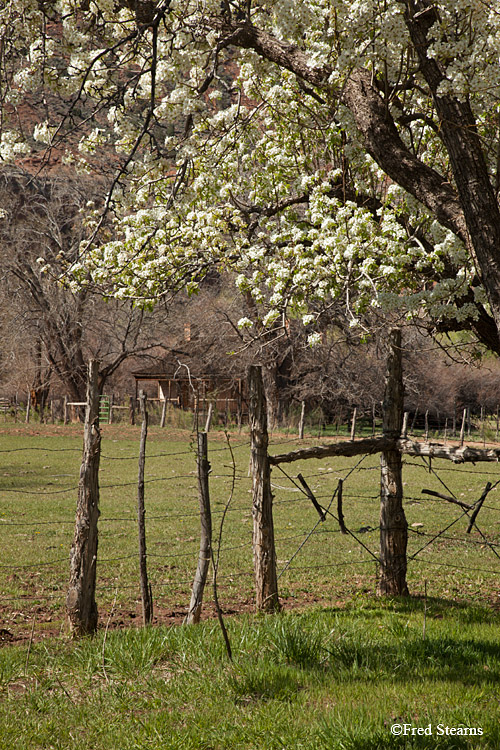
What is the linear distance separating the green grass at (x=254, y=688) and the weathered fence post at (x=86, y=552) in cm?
27

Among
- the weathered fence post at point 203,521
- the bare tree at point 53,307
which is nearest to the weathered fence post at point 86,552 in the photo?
the weathered fence post at point 203,521

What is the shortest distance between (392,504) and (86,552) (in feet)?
10.7

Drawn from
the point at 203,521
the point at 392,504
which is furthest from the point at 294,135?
the point at 203,521

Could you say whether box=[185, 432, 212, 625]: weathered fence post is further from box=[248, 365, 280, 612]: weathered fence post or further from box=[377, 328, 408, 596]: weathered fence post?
box=[377, 328, 408, 596]: weathered fence post

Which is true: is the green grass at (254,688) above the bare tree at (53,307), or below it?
below

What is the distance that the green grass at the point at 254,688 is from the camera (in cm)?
351

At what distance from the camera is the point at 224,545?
11.4m

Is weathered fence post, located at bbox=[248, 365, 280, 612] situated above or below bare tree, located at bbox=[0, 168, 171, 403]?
below

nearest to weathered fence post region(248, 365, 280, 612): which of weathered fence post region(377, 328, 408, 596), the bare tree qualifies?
weathered fence post region(377, 328, 408, 596)

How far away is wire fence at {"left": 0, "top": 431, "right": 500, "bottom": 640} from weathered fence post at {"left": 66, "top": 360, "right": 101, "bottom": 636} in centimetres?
91

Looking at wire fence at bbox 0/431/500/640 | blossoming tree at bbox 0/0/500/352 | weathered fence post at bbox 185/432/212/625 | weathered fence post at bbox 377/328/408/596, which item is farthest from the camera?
wire fence at bbox 0/431/500/640

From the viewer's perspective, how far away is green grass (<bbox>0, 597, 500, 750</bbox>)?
3508 millimetres

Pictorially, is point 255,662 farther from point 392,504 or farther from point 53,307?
point 53,307

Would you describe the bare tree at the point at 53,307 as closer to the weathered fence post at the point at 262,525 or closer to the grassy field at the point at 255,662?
the grassy field at the point at 255,662
